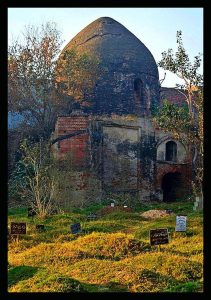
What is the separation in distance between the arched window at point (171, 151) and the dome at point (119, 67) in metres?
2.13

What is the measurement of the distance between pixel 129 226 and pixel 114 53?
508 inches

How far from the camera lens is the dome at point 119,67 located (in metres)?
22.2

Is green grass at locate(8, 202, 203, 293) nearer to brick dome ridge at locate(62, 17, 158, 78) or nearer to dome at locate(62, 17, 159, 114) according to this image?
dome at locate(62, 17, 159, 114)

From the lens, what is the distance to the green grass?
6.18 metres

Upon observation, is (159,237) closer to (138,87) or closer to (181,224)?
(181,224)

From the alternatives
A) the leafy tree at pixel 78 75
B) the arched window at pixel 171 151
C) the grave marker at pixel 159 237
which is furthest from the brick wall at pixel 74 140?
the grave marker at pixel 159 237

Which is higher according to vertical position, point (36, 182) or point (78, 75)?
point (78, 75)

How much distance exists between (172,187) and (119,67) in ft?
20.0

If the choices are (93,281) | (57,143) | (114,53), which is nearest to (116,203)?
(57,143)

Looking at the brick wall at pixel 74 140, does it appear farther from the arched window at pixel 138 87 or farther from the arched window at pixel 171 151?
the arched window at pixel 171 151

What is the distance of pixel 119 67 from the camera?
22641 millimetres

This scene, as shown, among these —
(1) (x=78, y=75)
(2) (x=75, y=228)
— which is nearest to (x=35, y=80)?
(1) (x=78, y=75)

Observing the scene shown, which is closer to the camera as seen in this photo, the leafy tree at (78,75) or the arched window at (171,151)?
the leafy tree at (78,75)

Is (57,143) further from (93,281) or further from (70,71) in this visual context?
(93,281)
